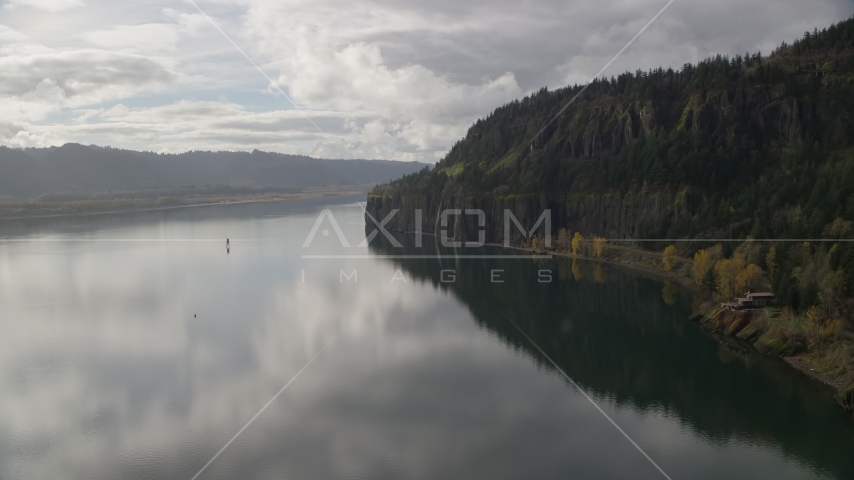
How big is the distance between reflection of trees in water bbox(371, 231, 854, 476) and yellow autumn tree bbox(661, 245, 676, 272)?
73.5 inches

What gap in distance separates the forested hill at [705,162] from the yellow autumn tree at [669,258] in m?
0.84

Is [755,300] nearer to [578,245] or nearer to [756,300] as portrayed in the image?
[756,300]

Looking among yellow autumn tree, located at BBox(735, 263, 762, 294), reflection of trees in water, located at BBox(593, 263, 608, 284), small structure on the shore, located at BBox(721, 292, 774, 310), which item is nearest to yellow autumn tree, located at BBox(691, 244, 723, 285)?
yellow autumn tree, located at BBox(735, 263, 762, 294)

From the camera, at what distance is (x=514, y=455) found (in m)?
14.4

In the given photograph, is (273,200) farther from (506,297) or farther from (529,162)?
(506,297)

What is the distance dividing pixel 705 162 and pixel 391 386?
34091 mm

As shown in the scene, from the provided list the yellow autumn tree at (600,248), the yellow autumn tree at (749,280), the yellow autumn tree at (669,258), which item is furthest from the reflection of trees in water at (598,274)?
the yellow autumn tree at (749,280)

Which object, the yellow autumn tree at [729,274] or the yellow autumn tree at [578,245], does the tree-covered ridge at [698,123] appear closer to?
the yellow autumn tree at [578,245]

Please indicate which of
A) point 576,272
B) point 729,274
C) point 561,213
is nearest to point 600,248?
point 576,272

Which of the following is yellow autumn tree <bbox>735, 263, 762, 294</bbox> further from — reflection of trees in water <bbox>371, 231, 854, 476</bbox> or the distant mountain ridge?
the distant mountain ridge

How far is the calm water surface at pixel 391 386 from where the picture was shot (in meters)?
14.3

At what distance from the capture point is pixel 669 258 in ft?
116

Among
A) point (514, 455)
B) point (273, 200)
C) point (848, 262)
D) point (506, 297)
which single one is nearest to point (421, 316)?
point (506, 297)

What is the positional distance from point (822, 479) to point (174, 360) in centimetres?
1967
